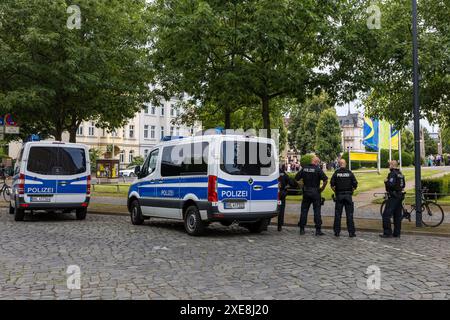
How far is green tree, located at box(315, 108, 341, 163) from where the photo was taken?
84.1 meters

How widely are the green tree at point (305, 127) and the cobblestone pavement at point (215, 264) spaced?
8066cm

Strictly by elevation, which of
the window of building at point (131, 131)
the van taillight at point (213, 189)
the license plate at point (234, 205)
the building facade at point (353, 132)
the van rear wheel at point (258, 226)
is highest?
the building facade at point (353, 132)

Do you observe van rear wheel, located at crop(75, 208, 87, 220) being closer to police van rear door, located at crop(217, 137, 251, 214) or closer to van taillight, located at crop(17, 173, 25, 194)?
van taillight, located at crop(17, 173, 25, 194)

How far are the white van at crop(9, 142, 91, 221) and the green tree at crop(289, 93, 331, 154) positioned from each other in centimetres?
7789

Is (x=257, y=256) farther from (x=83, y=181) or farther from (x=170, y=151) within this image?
(x=83, y=181)

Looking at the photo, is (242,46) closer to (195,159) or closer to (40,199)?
(195,159)

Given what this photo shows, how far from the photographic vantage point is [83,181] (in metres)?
14.6

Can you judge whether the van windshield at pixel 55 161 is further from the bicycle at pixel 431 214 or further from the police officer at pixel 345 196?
the bicycle at pixel 431 214

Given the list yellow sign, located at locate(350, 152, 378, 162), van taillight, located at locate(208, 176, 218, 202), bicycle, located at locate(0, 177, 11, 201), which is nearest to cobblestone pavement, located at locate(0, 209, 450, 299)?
van taillight, located at locate(208, 176, 218, 202)

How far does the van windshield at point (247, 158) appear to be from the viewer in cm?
1091

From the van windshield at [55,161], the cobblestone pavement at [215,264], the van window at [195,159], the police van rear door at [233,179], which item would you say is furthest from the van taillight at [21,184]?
the police van rear door at [233,179]

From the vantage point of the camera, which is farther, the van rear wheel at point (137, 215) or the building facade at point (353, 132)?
the building facade at point (353, 132)

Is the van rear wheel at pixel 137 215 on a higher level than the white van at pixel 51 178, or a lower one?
lower

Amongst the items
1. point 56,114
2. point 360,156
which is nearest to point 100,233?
point 56,114
